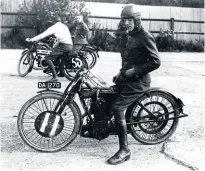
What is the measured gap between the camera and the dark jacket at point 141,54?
5309mm

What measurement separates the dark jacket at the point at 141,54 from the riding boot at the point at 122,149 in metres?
0.56

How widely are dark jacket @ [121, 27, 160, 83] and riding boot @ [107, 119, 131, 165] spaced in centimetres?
56

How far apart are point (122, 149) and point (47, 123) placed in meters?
0.96

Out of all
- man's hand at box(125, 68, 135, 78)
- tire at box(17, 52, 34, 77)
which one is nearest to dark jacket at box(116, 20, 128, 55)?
man's hand at box(125, 68, 135, 78)

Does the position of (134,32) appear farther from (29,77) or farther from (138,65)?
(29,77)

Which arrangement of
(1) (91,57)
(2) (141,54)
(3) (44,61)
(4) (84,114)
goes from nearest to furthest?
(2) (141,54)
(4) (84,114)
(3) (44,61)
(1) (91,57)

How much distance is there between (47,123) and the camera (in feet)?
17.7

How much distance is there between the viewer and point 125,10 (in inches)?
206

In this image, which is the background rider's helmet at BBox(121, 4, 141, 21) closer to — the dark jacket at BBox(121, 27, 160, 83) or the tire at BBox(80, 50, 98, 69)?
the dark jacket at BBox(121, 27, 160, 83)

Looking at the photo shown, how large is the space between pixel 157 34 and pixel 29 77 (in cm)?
1217

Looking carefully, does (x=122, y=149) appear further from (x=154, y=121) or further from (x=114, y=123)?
(x=154, y=121)

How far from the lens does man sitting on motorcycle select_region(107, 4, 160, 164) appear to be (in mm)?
5254

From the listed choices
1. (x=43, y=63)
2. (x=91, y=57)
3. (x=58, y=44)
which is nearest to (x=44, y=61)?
(x=43, y=63)

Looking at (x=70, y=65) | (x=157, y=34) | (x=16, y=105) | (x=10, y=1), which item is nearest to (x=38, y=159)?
(x=16, y=105)
